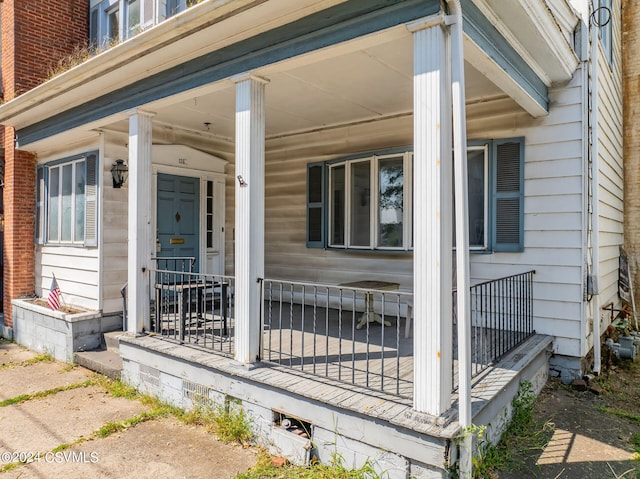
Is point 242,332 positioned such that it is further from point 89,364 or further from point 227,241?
point 227,241

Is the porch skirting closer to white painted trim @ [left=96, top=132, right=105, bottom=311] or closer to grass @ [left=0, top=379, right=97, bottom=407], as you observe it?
grass @ [left=0, top=379, right=97, bottom=407]

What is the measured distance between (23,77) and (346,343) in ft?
21.1

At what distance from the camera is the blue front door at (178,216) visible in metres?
6.15

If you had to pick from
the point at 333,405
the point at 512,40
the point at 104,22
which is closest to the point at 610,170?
the point at 512,40

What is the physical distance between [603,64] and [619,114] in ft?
6.44

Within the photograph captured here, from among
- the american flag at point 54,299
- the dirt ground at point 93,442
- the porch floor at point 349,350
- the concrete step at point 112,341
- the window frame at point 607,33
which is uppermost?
the window frame at point 607,33

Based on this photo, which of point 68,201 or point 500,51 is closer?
point 500,51

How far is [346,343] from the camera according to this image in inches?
174

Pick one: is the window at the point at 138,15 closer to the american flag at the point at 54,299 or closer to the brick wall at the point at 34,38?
the brick wall at the point at 34,38

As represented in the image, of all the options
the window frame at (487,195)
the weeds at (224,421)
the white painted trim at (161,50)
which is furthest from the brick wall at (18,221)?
the window frame at (487,195)

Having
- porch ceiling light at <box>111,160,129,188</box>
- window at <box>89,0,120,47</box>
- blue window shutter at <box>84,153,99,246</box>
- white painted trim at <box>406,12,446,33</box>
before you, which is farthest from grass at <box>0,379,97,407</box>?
window at <box>89,0,120,47</box>

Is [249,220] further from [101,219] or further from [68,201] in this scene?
[68,201]

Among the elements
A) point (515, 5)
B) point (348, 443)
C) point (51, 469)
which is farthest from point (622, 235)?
point (51, 469)

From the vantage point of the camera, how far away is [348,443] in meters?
2.87
